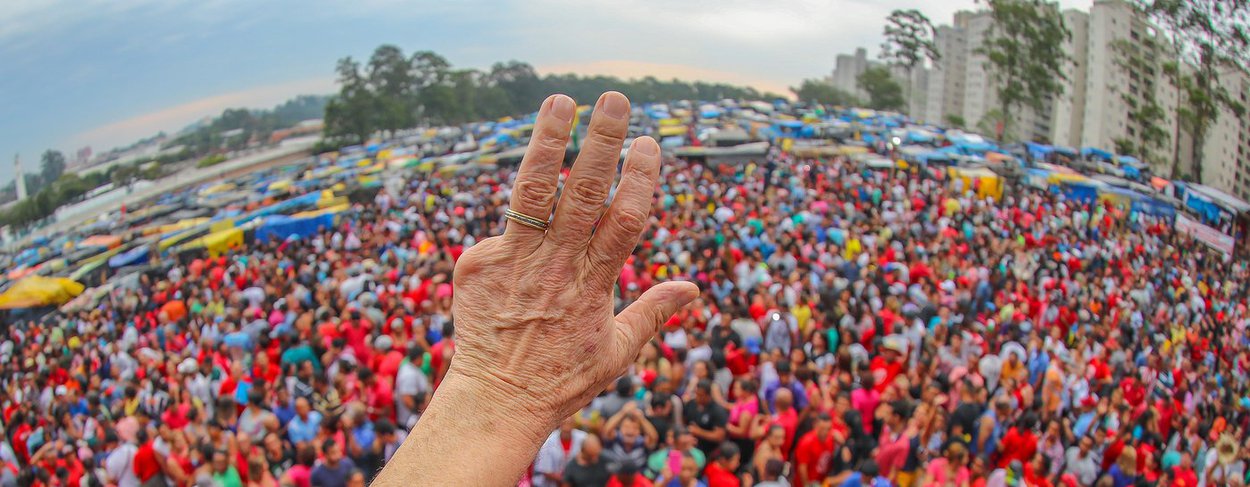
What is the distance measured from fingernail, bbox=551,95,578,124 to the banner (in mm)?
11961

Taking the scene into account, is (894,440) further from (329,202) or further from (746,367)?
(329,202)

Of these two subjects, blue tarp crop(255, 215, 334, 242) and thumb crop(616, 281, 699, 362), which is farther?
blue tarp crop(255, 215, 334, 242)

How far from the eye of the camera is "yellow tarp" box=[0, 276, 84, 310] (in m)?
11.2

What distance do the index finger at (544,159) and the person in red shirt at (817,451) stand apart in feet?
11.5

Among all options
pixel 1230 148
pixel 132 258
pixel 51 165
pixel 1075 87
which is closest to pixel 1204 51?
pixel 1230 148

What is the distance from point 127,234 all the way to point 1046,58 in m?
35.8

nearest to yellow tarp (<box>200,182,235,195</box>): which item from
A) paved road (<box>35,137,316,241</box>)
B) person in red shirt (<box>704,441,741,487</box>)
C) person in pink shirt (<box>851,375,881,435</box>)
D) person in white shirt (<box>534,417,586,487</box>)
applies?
paved road (<box>35,137,316,241</box>)


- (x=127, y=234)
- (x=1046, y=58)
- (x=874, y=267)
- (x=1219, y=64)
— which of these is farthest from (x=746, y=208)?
(x=1046, y=58)

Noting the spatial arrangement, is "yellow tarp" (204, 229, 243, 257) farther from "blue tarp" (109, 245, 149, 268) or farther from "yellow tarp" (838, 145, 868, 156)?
"yellow tarp" (838, 145, 868, 156)

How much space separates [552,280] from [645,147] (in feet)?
1.03

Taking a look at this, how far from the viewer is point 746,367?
5.85 m

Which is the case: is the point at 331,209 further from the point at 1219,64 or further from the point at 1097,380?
the point at 1219,64

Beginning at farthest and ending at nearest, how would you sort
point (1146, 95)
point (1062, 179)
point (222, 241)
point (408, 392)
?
point (1146, 95)
point (1062, 179)
point (222, 241)
point (408, 392)

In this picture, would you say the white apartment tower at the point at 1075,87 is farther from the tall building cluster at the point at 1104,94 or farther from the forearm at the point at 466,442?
the forearm at the point at 466,442
